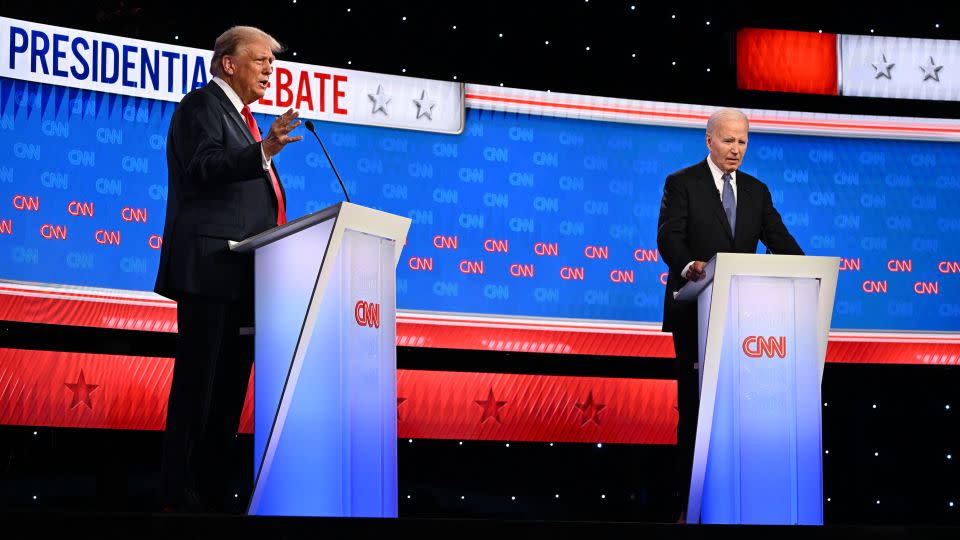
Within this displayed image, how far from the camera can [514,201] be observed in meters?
4.36

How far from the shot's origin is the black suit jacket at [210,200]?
253 centimetres

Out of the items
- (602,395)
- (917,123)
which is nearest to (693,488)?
(602,395)

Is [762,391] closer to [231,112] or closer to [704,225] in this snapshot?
[704,225]

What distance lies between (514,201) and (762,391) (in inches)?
69.7

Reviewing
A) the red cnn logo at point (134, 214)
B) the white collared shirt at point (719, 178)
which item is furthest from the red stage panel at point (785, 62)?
the red cnn logo at point (134, 214)

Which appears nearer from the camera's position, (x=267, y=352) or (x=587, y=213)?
(x=267, y=352)

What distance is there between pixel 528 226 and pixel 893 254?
141 centimetres

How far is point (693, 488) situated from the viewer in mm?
2738

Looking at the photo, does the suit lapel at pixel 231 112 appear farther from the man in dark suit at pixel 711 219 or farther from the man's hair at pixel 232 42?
the man in dark suit at pixel 711 219

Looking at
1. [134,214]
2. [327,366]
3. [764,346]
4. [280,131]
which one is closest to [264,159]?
[280,131]

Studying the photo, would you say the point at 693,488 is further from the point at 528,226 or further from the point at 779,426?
the point at 528,226

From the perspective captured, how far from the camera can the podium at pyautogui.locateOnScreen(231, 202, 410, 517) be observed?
7.78 feet

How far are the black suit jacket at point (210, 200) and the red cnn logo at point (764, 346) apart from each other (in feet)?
3.64

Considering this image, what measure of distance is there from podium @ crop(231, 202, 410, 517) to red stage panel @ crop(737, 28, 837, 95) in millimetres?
2510
